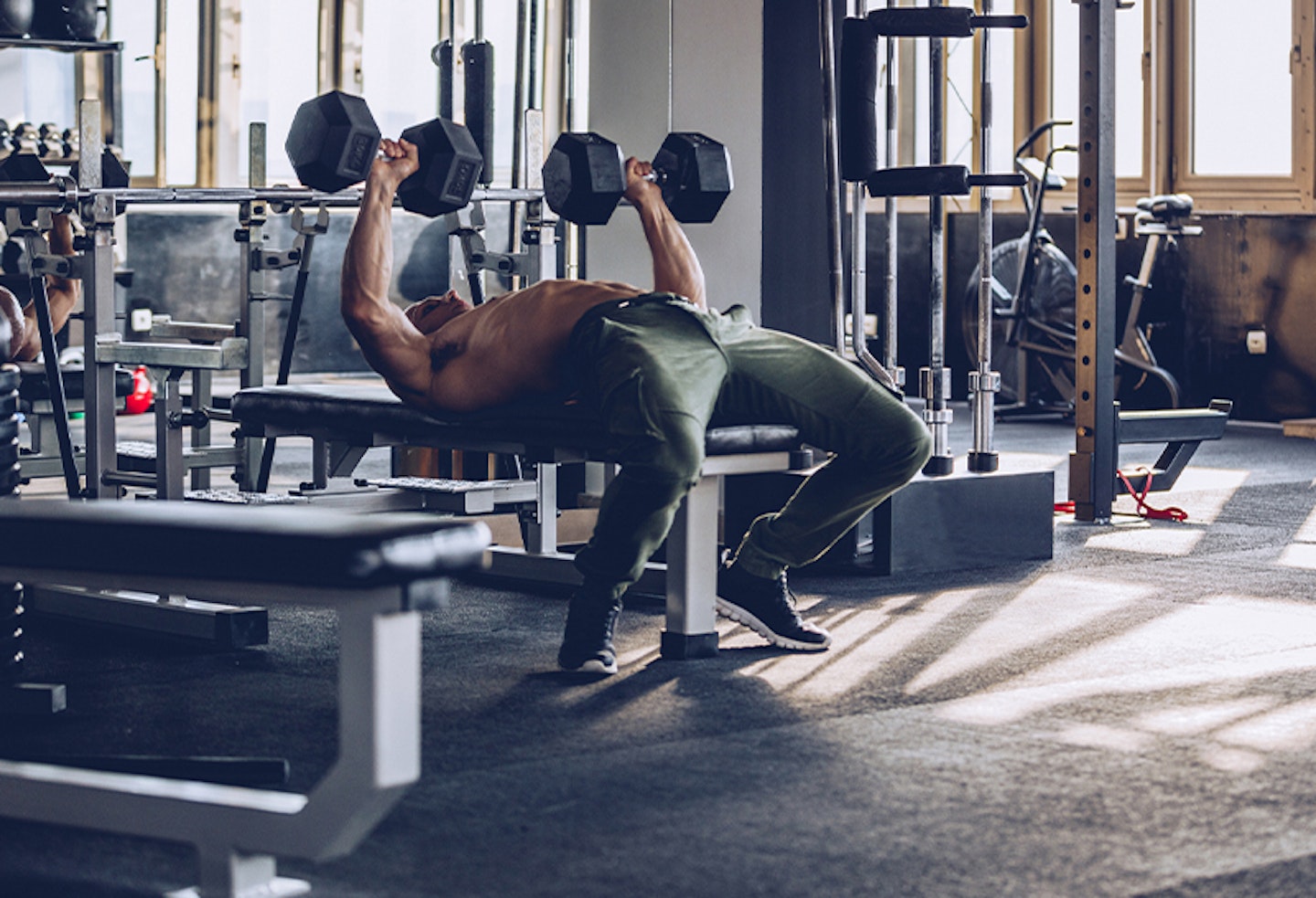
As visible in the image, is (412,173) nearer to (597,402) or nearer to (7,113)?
(597,402)

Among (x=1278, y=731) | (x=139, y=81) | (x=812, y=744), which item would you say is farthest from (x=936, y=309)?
(x=139, y=81)

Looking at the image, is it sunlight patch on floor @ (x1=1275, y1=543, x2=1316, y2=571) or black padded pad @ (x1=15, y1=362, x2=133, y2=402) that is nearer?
sunlight patch on floor @ (x1=1275, y1=543, x2=1316, y2=571)

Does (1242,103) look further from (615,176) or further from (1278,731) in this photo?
(1278,731)

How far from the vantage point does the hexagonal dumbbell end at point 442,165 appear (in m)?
2.87

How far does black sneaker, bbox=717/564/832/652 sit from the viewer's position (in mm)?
2912

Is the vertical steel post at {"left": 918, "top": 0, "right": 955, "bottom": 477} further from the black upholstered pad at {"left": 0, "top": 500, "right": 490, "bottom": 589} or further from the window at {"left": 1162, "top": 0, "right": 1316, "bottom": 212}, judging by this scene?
the window at {"left": 1162, "top": 0, "right": 1316, "bottom": 212}

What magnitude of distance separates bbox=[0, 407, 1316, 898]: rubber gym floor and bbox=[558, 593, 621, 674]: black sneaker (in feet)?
0.10

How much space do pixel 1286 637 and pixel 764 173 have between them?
158cm

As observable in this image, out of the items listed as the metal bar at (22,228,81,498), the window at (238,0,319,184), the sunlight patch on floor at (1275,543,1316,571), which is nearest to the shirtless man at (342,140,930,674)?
the metal bar at (22,228,81,498)

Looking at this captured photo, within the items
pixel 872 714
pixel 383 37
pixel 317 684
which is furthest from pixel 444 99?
pixel 383 37

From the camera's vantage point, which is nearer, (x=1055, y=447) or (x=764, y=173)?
(x=764, y=173)

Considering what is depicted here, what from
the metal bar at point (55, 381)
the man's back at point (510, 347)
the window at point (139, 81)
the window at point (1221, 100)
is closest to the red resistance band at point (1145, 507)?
the man's back at point (510, 347)

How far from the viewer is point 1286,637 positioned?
9.93ft

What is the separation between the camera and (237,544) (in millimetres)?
1657
